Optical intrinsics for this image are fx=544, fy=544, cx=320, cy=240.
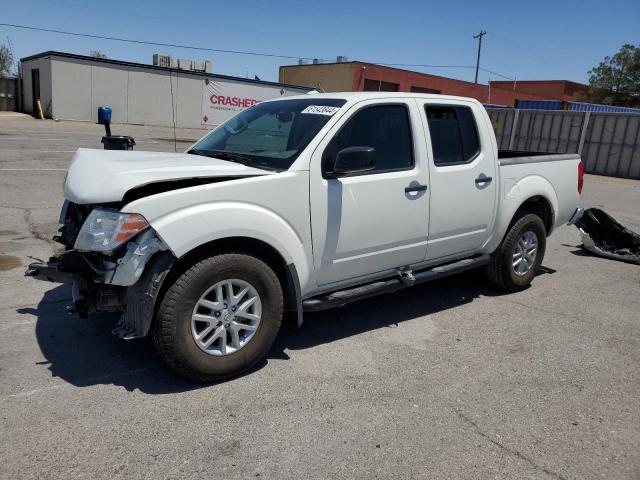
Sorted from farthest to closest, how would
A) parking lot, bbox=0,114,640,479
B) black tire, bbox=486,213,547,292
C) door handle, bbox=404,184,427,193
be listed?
black tire, bbox=486,213,547,292 → door handle, bbox=404,184,427,193 → parking lot, bbox=0,114,640,479

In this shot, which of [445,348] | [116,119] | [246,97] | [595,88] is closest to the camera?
[445,348]

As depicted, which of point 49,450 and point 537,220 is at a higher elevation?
point 537,220

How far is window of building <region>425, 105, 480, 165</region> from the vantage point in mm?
4641

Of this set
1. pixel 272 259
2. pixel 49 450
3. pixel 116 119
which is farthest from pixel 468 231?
pixel 116 119

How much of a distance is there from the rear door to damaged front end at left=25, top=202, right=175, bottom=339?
2.39 m

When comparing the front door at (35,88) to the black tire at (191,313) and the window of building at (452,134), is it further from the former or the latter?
the black tire at (191,313)

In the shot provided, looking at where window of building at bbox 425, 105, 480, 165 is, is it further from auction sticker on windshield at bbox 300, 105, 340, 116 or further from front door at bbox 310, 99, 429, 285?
auction sticker on windshield at bbox 300, 105, 340, 116

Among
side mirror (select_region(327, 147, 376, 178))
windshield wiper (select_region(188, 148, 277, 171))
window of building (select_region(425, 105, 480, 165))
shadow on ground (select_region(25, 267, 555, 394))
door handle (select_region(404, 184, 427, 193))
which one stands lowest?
shadow on ground (select_region(25, 267, 555, 394))

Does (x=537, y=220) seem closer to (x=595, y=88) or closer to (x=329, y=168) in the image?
(x=329, y=168)

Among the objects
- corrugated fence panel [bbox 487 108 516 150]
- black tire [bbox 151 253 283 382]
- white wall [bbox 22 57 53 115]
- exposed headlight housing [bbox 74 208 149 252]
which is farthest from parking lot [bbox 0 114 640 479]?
white wall [bbox 22 57 53 115]

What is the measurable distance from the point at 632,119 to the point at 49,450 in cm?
2291

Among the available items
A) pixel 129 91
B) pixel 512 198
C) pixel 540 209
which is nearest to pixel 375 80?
pixel 129 91

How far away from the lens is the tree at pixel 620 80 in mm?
51094

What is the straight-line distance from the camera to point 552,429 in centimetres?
323
